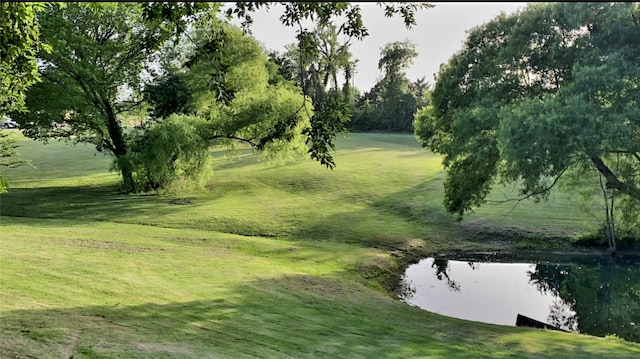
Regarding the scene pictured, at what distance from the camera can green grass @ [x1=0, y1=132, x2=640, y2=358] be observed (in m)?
8.91

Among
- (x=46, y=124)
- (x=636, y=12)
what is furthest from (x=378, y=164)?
(x=636, y=12)

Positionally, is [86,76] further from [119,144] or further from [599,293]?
[599,293]

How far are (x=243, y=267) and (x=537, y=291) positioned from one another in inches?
413

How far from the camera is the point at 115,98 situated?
29.5 m

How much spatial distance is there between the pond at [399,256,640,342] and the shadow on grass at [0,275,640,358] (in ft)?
10.4

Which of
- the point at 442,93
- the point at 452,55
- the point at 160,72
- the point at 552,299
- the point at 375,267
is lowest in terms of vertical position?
the point at 552,299

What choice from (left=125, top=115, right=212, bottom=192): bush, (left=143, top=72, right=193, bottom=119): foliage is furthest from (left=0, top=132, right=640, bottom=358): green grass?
(left=143, top=72, right=193, bottom=119): foliage

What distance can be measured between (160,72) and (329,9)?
28.2 meters

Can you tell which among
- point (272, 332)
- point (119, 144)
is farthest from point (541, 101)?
point (119, 144)

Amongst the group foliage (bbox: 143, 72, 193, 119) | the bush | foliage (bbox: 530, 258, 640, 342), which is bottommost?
foliage (bbox: 530, 258, 640, 342)

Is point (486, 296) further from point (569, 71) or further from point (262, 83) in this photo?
point (262, 83)

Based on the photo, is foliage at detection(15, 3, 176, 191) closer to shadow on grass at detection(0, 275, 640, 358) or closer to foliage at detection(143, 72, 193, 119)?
foliage at detection(143, 72, 193, 119)

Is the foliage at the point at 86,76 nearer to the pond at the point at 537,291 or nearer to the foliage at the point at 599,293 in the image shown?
the pond at the point at 537,291

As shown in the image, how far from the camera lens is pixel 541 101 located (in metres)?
16.2
